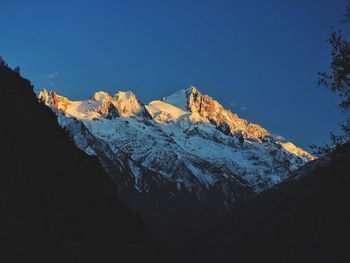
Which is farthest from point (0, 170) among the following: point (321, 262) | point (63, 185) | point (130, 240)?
point (321, 262)

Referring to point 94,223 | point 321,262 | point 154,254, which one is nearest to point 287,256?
point 321,262

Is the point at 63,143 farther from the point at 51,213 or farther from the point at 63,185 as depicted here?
the point at 51,213

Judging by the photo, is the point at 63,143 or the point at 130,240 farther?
the point at 63,143

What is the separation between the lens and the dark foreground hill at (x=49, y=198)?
73.7 m

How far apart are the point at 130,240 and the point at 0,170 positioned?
34958 millimetres

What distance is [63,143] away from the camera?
428ft

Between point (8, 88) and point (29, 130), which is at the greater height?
point (8, 88)

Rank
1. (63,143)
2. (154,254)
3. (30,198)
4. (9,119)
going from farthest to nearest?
(63,143) → (154,254) → (9,119) → (30,198)

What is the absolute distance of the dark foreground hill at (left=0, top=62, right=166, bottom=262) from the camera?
242ft

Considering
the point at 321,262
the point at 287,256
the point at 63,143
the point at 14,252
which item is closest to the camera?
the point at 14,252

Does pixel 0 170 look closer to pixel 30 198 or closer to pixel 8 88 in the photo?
pixel 30 198

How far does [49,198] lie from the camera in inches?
3733

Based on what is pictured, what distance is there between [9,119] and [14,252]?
165 feet

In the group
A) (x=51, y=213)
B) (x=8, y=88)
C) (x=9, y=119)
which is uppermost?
(x=8, y=88)
